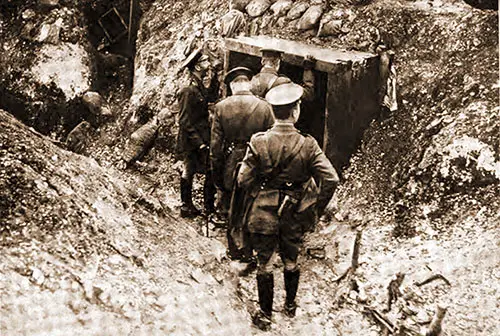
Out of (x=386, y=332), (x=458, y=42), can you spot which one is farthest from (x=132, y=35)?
(x=386, y=332)

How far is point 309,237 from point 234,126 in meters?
1.40

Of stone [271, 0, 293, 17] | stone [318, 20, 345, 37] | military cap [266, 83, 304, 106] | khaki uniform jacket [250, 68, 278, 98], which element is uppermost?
stone [271, 0, 293, 17]

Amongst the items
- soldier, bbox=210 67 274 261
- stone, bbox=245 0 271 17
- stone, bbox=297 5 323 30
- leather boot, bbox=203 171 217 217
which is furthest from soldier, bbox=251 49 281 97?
stone, bbox=245 0 271 17

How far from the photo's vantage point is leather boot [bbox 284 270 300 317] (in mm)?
5109

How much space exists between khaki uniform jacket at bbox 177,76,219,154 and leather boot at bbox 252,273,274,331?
1.87 m

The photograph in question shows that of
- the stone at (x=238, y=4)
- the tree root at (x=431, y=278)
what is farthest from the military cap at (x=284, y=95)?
the stone at (x=238, y=4)

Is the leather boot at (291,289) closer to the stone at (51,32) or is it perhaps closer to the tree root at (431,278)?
the tree root at (431,278)

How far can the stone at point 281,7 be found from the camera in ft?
26.0

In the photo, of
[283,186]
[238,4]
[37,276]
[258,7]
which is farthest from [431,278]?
[238,4]

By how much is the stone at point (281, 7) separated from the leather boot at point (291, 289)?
3.87 m

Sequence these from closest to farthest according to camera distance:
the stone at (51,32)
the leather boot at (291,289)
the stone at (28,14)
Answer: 1. the leather boot at (291,289)
2. the stone at (51,32)
3. the stone at (28,14)

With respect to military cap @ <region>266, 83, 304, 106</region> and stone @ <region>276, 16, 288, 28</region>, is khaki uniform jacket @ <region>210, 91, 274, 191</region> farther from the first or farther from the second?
stone @ <region>276, 16, 288, 28</region>

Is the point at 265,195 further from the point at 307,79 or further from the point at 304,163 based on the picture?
the point at 307,79

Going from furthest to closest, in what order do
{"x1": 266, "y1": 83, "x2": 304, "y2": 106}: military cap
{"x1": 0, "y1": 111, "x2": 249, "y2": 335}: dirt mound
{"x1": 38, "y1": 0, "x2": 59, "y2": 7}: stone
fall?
{"x1": 38, "y1": 0, "x2": 59, "y2": 7}: stone, {"x1": 266, "y1": 83, "x2": 304, "y2": 106}: military cap, {"x1": 0, "y1": 111, "x2": 249, "y2": 335}: dirt mound
